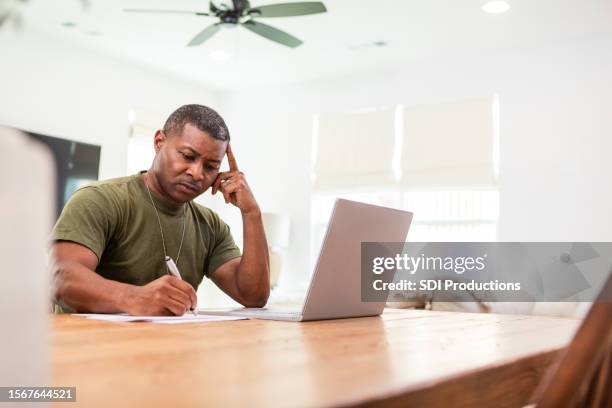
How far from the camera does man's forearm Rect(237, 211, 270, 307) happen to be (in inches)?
77.5

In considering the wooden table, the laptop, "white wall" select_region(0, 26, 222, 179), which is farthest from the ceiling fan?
the wooden table

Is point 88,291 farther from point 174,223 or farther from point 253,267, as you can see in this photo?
point 253,267

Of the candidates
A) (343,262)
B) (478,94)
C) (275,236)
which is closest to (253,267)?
(343,262)

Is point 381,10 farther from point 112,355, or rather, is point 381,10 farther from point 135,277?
point 112,355

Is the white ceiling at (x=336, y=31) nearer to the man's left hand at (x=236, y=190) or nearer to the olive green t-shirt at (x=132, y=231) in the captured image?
the man's left hand at (x=236, y=190)

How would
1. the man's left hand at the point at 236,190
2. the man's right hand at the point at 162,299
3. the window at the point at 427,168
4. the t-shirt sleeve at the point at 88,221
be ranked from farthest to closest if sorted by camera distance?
the window at the point at 427,168 → the man's left hand at the point at 236,190 → the t-shirt sleeve at the point at 88,221 → the man's right hand at the point at 162,299

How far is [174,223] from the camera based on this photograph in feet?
6.39

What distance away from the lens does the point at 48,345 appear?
27 cm

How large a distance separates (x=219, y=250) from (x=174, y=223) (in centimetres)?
26

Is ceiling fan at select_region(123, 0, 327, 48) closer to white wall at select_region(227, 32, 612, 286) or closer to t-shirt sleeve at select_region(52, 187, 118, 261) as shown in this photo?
white wall at select_region(227, 32, 612, 286)

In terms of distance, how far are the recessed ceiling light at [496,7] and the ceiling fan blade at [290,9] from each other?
4.75ft

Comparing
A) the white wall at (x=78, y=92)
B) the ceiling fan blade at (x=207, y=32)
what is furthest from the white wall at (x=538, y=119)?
the ceiling fan blade at (x=207, y=32)

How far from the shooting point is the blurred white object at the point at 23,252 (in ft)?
0.80

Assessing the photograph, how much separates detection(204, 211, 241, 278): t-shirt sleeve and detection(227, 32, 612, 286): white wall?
3.83 metres
